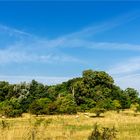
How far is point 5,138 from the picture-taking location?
659 inches

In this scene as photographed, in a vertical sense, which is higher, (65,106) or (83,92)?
(83,92)

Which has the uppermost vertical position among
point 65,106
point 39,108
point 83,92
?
point 83,92

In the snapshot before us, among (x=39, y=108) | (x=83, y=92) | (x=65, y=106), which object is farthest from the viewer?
(x=83, y=92)

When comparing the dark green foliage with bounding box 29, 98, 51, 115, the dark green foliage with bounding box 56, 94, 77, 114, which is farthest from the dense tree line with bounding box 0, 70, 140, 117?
the dark green foliage with bounding box 29, 98, 51, 115

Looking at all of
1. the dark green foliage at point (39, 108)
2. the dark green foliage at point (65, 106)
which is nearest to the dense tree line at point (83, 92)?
the dark green foliage at point (65, 106)

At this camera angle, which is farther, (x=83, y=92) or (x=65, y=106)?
(x=83, y=92)

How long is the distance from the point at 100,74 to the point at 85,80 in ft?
11.3

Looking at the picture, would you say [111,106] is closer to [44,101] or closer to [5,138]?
[44,101]

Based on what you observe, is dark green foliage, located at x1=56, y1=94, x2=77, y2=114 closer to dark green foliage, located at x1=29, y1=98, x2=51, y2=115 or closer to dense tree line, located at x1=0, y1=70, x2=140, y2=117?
dark green foliage, located at x1=29, y1=98, x2=51, y2=115

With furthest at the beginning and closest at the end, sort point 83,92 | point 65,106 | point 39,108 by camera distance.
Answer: point 83,92 < point 65,106 < point 39,108

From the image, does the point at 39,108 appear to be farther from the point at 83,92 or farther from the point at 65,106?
the point at 83,92

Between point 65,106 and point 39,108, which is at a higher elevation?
point 65,106

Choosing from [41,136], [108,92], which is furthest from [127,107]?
[41,136]

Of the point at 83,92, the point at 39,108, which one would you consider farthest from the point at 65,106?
the point at 83,92
